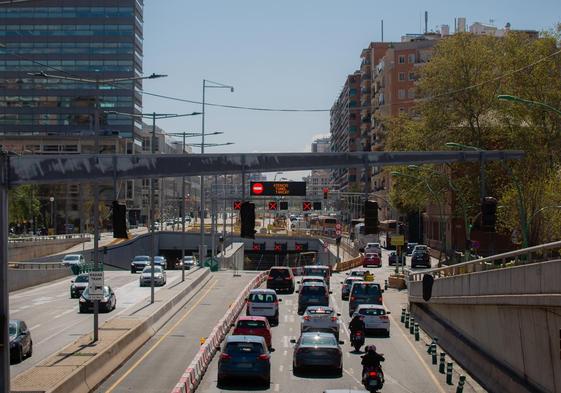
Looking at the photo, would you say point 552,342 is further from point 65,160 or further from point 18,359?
point 18,359

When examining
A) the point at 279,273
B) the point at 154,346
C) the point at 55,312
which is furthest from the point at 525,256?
the point at 279,273

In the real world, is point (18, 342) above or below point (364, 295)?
below

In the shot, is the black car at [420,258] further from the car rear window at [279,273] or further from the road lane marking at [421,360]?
the road lane marking at [421,360]

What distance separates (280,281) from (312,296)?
13.6 m

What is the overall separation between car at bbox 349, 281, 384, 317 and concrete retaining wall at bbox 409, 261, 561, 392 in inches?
365

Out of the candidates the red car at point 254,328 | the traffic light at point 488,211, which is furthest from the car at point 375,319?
the traffic light at point 488,211

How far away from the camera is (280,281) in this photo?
60344mm

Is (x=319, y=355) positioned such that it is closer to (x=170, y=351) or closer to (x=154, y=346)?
(x=170, y=351)

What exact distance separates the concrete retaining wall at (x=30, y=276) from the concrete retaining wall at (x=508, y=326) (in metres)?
36.4

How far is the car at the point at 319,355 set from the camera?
2697 cm

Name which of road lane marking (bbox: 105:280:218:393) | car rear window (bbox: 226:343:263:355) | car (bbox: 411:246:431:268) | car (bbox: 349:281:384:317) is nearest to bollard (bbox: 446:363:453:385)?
car rear window (bbox: 226:343:263:355)

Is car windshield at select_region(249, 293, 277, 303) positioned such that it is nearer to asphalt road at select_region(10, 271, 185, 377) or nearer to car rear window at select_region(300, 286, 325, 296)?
car rear window at select_region(300, 286, 325, 296)

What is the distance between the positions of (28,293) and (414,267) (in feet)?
124

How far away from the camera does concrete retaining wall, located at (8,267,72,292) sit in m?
63.1
